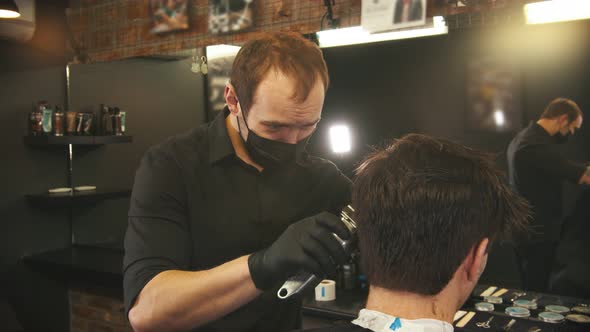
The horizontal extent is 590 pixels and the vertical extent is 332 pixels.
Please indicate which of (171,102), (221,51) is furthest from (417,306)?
(171,102)

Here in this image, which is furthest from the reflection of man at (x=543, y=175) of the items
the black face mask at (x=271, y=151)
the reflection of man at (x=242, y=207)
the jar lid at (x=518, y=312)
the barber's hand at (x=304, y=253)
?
the barber's hand at (x=304, y=253)

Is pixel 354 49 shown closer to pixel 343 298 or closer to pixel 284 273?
pixel 343 298

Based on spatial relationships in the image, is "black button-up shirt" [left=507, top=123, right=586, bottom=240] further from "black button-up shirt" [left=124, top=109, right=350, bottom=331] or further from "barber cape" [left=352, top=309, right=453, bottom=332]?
"barber cape" [left=352, top=309, right=453, bottom=332]

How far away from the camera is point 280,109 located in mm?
1611

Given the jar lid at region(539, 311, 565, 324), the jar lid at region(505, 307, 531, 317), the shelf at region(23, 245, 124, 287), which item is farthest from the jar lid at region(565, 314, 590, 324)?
the shelf at region(23, 245, 124, 287)

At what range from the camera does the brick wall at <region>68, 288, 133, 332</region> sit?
3623mm

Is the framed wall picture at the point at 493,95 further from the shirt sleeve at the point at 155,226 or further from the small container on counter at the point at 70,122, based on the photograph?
the small container on counter at the point at 70,122

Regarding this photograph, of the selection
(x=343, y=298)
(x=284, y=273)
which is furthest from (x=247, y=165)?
(x=343, y=298)

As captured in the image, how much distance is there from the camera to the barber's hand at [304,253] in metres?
1.27

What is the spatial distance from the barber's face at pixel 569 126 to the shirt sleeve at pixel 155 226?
1.62m

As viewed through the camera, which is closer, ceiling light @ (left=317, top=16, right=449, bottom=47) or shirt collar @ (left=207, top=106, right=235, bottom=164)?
shirt collar @ (left=207, top=106, right=235, bottom=164)

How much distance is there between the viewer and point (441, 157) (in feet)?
4.07

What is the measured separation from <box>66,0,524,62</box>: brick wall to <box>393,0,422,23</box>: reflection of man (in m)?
0.11

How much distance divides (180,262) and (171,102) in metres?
2.08
